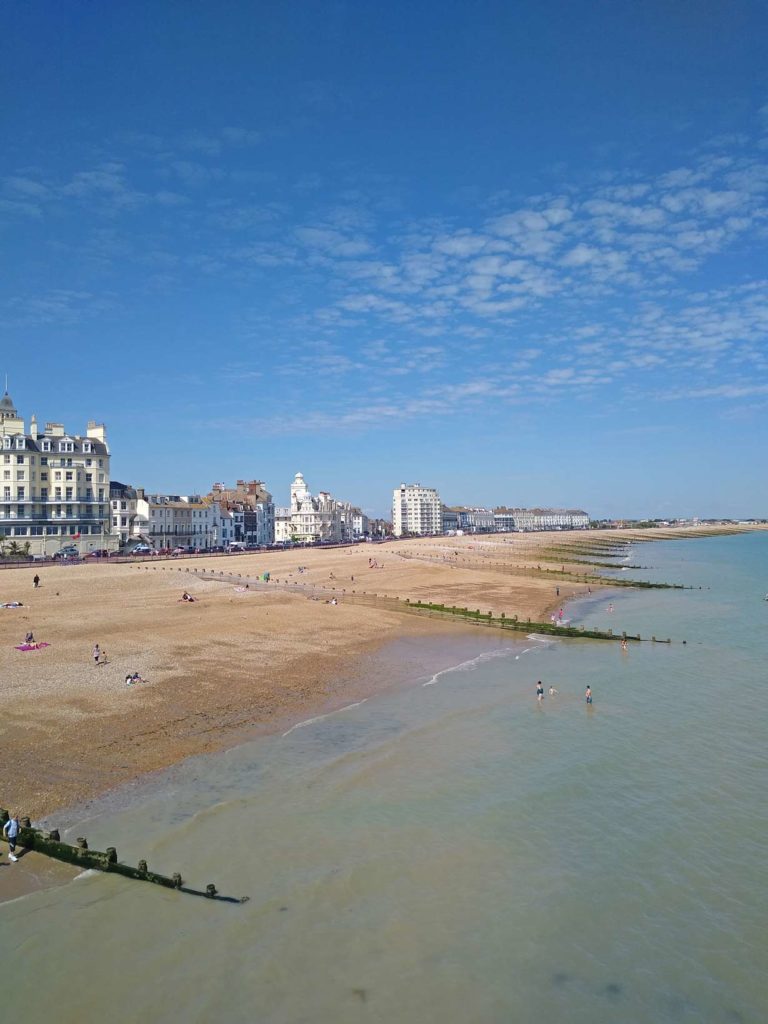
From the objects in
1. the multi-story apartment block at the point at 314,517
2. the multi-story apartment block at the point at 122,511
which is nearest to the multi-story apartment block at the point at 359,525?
the multi-story apartment block at the point at 314,517

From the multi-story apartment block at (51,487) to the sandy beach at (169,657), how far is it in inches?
547

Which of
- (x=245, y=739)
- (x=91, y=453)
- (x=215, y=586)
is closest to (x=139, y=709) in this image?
(x=245, y=739)

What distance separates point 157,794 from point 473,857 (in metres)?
7.28

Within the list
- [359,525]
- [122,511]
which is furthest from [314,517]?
[122,511]

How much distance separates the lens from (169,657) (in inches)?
1128

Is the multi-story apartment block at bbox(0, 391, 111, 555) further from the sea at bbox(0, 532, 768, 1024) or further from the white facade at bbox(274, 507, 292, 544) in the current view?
the white facade at bbox(274, 507, 292, 544)

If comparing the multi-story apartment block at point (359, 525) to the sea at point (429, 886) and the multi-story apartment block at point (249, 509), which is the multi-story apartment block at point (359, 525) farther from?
the sea at point (429, 886)

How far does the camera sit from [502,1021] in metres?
9.45

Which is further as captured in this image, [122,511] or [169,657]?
[122,511]

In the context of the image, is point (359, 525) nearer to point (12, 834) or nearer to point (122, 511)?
point (122, 511)

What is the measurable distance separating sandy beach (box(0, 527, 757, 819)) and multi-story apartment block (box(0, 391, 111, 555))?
45.6 feet

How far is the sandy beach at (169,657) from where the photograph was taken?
17594 millimetres

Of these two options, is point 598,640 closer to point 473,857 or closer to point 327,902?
point 473,857

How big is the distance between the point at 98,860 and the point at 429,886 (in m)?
5.94
